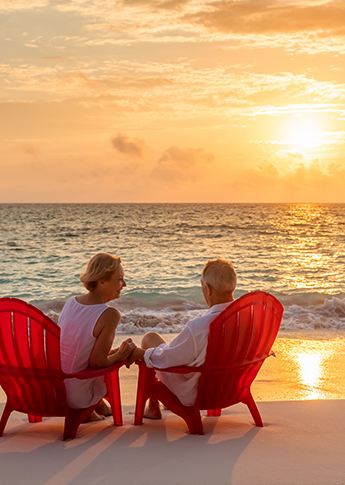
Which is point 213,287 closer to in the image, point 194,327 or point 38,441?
point 194,327

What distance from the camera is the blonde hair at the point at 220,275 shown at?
2.67 m

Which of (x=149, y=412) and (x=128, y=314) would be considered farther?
(x=128, y=314)

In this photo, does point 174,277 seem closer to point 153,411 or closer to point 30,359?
point 153,411

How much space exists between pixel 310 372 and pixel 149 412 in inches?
93.0

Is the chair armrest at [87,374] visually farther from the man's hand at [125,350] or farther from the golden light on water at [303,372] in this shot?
the golden light on water at [303,372]

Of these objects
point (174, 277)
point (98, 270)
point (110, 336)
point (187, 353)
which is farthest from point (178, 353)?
point (174, 277)

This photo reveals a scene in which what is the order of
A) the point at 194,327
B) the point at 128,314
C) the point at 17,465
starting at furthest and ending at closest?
the point at 128,314, the point at 194,327, the point at 17,465

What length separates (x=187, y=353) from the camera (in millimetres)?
2656

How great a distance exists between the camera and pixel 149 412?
3148mm

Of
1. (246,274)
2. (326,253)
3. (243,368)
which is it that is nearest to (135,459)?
(243,368)

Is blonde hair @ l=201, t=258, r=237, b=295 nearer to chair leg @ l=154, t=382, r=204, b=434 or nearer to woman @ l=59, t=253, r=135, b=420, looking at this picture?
woman @ l=59, t=253, r=135, b=420

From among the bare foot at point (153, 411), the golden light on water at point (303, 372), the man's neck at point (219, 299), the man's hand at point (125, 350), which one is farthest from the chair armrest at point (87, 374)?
the golden light on water at point (303, 372)

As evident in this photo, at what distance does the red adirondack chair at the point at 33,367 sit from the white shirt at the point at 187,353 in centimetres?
28

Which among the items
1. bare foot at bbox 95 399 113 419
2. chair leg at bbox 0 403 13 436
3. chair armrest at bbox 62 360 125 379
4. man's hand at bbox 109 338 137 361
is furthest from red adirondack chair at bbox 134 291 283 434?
chair leg at bbox 0 403 13 436
